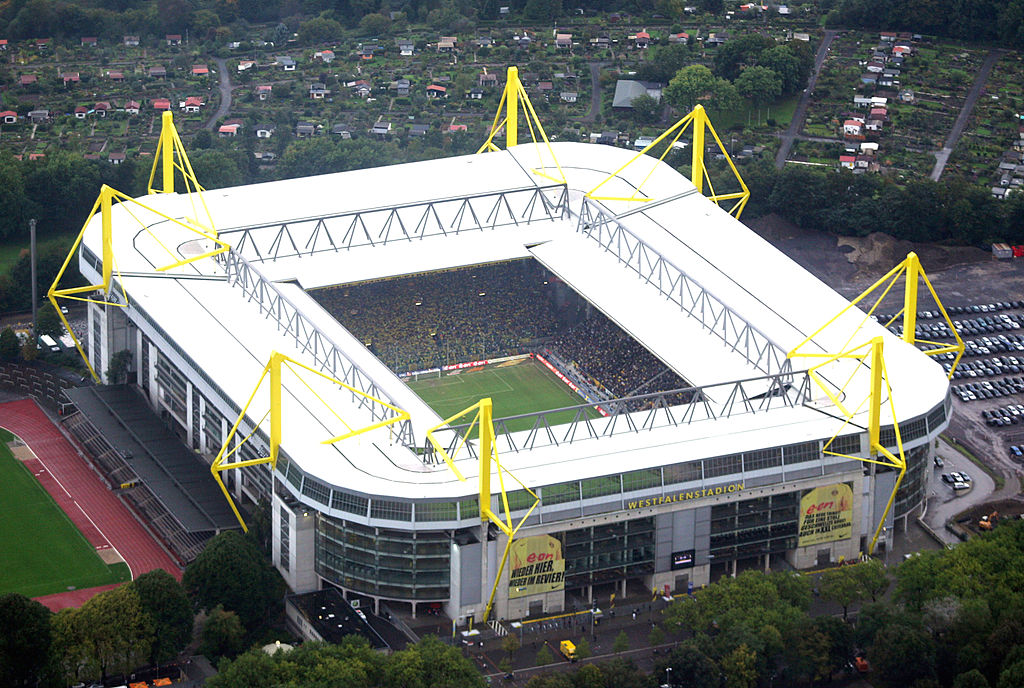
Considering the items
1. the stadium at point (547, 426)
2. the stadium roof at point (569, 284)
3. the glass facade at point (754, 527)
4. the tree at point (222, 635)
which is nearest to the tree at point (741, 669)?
the stadium at point (547, 426)

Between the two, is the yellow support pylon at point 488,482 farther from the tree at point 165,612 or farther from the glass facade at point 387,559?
the tree at point 165,612

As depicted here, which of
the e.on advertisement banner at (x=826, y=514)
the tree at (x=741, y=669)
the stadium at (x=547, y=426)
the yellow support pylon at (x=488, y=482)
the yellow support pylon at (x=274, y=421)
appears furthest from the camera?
the e.on advertisement banner at (x=826, y=514)

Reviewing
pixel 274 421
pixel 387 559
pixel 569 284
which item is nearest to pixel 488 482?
pixel 387 559

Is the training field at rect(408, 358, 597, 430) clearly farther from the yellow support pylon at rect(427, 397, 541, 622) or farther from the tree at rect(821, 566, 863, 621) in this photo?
the tree at rect(821, 566, 863, 621)

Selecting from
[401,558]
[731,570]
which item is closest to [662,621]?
[731,570]

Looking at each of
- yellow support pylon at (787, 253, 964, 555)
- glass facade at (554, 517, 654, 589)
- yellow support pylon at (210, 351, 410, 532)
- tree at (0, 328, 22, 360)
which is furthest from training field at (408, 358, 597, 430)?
tree at (0, 328, 22, 360)
